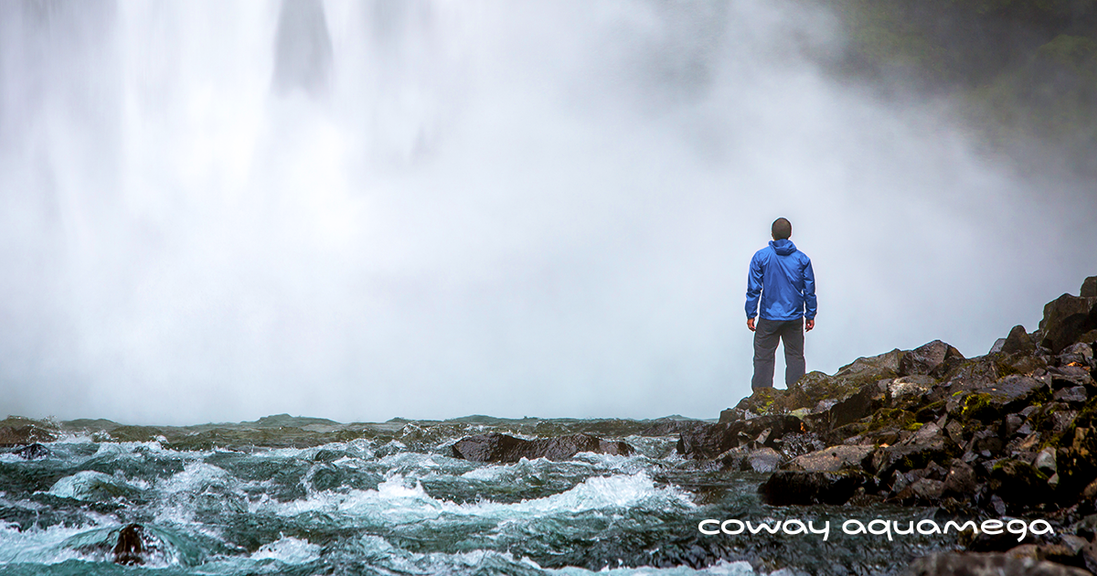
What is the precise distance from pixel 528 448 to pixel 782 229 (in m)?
5.02

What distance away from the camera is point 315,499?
674 centimetres

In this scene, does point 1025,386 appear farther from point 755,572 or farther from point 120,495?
point 120,495

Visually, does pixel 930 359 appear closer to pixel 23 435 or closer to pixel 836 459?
pixel 836 459

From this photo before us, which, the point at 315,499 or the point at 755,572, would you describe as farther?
the point at 315,499

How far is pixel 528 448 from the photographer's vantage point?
9.05 m

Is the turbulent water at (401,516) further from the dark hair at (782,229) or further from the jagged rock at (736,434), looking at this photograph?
the dark hair at (782,229)

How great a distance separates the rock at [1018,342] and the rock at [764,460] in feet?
11.3

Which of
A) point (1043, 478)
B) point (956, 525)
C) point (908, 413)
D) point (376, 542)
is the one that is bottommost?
point (376, 542)

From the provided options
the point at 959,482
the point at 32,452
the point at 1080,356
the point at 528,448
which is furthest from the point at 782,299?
the point at 32,452

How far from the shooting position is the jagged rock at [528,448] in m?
8.94

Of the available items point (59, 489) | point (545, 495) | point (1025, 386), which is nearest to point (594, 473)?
point (545, 495)

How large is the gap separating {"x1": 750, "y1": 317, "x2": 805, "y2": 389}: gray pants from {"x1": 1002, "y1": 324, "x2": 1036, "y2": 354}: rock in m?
2.67

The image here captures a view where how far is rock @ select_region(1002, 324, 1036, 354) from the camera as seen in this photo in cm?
841

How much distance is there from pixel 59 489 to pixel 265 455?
317 centimetres
